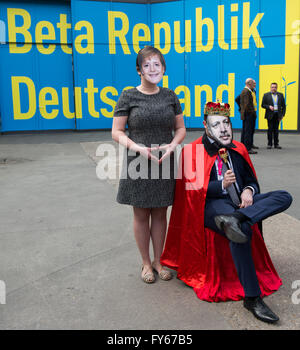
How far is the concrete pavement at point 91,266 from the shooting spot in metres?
2.45

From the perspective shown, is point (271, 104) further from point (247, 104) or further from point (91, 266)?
point (91, 266)

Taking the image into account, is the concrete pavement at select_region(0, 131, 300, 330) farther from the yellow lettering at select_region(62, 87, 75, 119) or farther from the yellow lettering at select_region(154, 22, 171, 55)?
the yellow lettering at select_region(154, 22, 171, 55)

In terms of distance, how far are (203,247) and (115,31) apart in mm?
12109

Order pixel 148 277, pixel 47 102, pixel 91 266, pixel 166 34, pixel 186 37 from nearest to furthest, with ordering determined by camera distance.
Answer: pixel 148 277 → pixel 91 266 → pixel 186 37 → pixel 166 34 → pixel 47 102

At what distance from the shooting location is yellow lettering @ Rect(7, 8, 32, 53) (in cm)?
1280

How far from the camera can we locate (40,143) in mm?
11148

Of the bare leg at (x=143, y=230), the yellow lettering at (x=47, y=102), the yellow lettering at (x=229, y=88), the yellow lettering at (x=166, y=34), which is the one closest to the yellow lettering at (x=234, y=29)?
the yellow lettering at (x=229, y=88)

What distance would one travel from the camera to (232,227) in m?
2.25

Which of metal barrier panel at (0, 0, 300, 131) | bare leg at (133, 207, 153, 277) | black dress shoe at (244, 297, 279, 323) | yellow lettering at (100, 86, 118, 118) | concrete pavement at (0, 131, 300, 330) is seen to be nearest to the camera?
black dress shoe at (244, 297, 279, 323)

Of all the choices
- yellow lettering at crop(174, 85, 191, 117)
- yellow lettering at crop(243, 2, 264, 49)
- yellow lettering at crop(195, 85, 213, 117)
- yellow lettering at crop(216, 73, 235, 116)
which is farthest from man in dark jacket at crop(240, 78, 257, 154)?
yellow lettering at crop(174, 85, 191, 117)

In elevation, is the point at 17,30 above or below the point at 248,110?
above

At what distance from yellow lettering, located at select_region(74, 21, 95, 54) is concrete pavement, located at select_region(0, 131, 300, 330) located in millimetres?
7973

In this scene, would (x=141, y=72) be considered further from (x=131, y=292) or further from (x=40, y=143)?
(x=40, y=143)

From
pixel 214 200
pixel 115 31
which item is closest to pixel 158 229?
pixel 214 200
